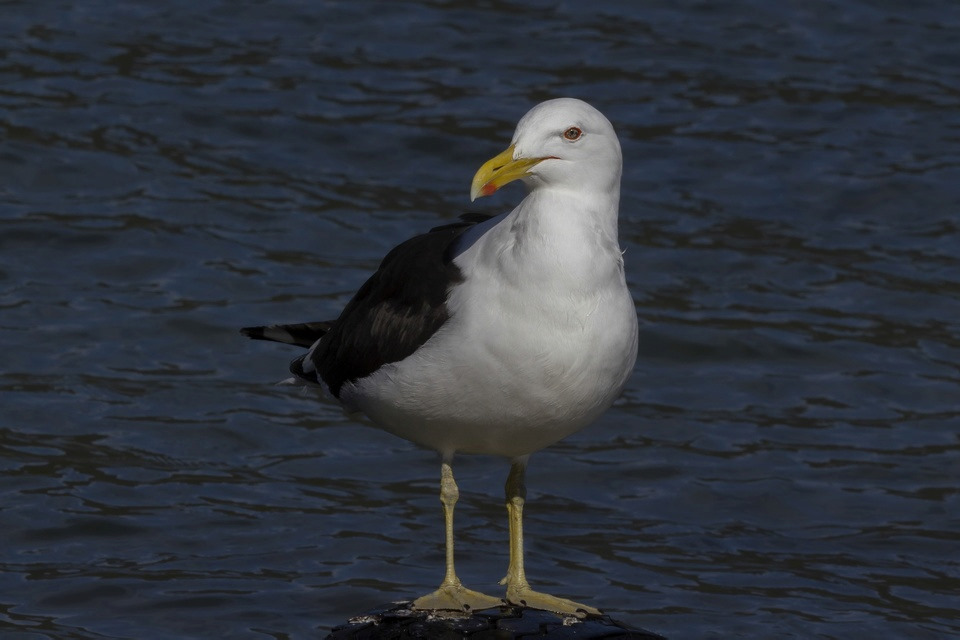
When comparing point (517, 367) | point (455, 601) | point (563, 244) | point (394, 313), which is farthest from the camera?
point (394, 313)

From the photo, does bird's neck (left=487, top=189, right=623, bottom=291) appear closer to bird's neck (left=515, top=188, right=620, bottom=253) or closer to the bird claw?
bird's neck (left=515, top=188, right=620, bottom=253)

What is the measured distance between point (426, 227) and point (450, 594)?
682 centimetres

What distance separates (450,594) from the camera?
7609 millimetres

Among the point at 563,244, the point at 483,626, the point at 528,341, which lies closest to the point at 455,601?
the point at 483,626

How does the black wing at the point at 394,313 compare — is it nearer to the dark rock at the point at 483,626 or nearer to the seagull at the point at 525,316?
the seagull at the point at 525,316

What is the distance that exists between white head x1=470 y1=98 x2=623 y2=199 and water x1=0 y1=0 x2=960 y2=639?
3.30 m

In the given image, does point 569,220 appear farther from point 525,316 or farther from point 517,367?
point 517,367

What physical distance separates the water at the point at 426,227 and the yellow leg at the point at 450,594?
5.90ft

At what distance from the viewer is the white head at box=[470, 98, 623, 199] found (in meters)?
6.91

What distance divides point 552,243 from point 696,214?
7995 mm

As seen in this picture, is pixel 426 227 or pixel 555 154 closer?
pixel 555 154

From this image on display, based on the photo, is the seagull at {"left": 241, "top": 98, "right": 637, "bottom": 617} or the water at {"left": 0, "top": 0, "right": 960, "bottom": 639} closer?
the seagull at {"left": 241, "top": 98, "right": 637, "bottom": 617}

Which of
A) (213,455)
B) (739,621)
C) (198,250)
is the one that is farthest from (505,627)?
(198,250)

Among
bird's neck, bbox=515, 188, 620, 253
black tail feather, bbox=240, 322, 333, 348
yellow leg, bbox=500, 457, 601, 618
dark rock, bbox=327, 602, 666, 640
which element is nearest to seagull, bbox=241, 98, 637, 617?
bird's neck, bbox=515, 188, 620, 253
